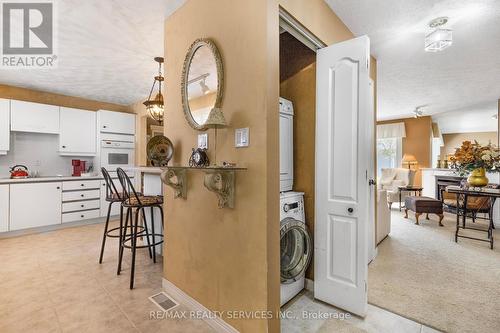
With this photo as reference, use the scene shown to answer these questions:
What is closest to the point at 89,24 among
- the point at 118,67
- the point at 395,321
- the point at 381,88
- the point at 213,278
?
the point at 118,67

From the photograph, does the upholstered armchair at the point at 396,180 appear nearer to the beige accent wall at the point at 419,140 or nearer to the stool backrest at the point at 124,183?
the beige accent wall at the point at 419,140

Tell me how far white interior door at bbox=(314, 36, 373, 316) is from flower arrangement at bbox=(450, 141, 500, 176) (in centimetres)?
261

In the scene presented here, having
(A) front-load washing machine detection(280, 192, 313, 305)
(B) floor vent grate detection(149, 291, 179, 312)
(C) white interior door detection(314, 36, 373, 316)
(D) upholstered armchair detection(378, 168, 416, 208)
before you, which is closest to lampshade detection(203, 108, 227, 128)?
(A) front-load washing machine detection(280, 192, 313, 305)

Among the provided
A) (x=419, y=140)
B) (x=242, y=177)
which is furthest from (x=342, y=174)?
(x=419, y=140)

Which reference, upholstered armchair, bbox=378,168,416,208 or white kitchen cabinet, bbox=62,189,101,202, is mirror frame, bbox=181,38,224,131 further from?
upholstered armchair, bbox=378,168,416,208

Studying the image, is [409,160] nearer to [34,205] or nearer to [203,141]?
[203,141]

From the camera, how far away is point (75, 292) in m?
2.24

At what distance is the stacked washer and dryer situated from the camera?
1979 mm

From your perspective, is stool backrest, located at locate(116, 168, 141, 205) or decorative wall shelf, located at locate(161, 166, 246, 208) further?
stool backrest, located at locate(116, 168, 141, 205)

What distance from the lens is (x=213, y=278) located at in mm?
1778

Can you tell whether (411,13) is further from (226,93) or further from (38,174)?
(38,174)

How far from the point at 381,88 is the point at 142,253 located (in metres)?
4.76

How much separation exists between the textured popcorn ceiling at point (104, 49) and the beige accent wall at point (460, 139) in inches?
437

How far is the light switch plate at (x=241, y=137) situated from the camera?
5.13ft
